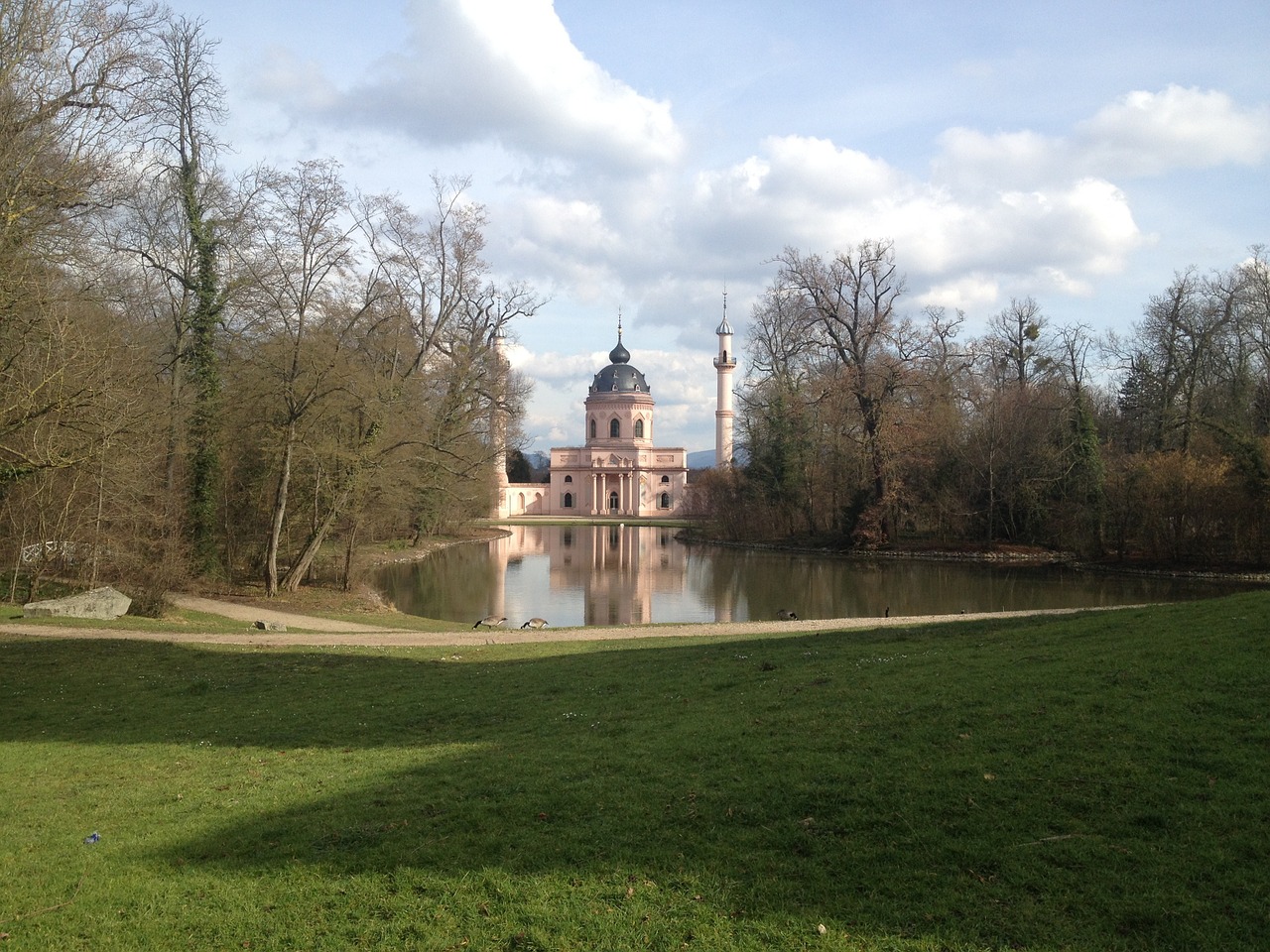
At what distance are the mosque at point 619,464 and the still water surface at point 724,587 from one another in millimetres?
46048

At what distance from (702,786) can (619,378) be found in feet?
280

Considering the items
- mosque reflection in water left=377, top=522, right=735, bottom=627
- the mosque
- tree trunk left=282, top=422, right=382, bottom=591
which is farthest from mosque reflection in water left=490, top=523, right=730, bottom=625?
the mosque

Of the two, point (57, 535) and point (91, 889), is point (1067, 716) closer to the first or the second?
point (91, 889)

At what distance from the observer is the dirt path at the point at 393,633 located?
1295cm

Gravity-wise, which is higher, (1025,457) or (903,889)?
(1025,457)

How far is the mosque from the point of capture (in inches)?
3319

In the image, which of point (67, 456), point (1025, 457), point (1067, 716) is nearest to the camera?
point (1067, 716)

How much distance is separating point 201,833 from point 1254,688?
251 inches

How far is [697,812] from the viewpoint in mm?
5027

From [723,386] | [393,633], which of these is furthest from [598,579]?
[723,386]

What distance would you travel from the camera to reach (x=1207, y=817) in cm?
436

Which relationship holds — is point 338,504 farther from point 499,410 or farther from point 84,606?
point 499,410

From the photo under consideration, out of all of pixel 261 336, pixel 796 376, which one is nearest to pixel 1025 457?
pixel 796 376

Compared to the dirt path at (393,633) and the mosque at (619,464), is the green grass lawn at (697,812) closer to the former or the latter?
the dirt path at (393,633)
